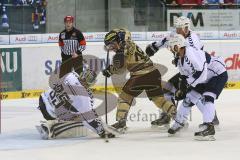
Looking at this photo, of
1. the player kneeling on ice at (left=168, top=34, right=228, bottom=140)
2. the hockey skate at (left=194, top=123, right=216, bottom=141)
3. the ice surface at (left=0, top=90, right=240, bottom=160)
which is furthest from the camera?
the hockey skate at (left=194, top=123, right=216, bottom=141)

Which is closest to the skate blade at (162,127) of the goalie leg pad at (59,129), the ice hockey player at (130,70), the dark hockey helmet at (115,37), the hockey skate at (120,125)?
the ice hockey player at (130,70)

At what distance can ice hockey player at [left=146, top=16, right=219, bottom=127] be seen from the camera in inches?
274

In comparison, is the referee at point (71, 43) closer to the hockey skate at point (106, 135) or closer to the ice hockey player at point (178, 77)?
the ice hockey player at point (178, 77)

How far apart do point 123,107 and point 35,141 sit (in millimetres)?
1125

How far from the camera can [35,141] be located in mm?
6789

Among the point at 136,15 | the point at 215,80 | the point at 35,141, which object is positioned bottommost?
the point at 35,141

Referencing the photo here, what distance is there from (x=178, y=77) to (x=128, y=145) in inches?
57.2

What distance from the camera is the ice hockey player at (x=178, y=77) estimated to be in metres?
6.96

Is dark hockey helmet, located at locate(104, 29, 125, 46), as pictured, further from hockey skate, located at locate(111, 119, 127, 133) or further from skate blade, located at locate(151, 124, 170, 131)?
skate blade, located at locate(151, 124, 170, 131)

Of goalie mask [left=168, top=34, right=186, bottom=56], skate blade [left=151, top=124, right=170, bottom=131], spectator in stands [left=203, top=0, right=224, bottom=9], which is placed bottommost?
skate blade [left=151, top=124, right=170, bottom=131]

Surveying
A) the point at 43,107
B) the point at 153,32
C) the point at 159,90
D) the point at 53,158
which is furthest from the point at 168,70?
the point at 53,158

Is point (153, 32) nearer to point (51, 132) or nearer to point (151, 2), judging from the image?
point (151, 2)

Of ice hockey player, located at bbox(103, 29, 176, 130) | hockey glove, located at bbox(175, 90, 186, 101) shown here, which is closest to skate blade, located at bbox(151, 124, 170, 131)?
ice hockey player, located at bbox(103, 29, 176, 130)

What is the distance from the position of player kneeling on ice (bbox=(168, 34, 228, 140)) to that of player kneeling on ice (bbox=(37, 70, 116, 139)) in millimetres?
860
